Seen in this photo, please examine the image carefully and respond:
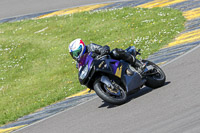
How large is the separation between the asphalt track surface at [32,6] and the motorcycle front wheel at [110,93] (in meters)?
12.3

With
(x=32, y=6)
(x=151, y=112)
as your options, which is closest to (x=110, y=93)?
(x=151, y=112)

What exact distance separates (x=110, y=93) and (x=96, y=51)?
86cm

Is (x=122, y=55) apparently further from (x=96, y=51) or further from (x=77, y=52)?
(x=77, y=52)

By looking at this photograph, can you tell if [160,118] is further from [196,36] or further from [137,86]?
[196,36]

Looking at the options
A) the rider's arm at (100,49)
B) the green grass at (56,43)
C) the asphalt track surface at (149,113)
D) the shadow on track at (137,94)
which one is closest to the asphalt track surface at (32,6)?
the green grass at (56,43)

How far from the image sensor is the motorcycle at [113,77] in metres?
8.00

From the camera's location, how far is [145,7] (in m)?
18.0

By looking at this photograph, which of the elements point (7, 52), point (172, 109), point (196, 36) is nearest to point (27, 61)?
point (7, 52)

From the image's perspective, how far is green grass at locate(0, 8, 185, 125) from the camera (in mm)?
11789

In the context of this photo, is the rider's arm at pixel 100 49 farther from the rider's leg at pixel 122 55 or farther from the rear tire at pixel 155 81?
the rear tire at pixel 155 81

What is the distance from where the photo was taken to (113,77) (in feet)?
27.5

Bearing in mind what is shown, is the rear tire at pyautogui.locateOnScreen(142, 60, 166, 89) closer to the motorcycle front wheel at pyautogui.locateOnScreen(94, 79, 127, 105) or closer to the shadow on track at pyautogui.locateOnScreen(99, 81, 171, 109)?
the shadow on track at pyautogui.locateOnScreen(99, 81, 171, 109)

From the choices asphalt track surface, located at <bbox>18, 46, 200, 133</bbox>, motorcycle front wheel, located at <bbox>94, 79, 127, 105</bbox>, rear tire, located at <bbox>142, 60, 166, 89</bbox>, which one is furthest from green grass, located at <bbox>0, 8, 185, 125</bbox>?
motorcycle front wheel, located at <bbox>94, 79, 127, 105</bbox>

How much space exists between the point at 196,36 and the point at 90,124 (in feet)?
19.2
